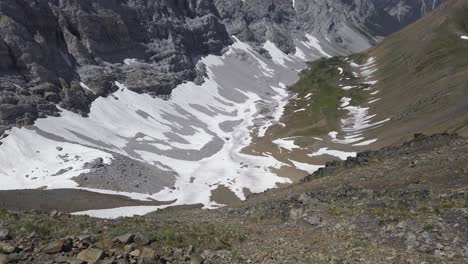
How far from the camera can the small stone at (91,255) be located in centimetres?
1357

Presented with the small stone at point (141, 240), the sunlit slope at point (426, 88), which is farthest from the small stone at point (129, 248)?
the sunlit slope at point (426, 88)

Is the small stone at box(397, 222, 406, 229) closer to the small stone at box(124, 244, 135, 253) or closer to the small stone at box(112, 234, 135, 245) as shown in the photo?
the small stone at box(124, 244, 135, 253)

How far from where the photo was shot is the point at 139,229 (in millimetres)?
19203

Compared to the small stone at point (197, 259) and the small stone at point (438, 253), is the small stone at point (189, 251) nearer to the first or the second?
the small stone at point (197, 259)

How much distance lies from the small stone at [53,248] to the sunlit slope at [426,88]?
191 ft

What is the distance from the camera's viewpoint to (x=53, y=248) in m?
14.2

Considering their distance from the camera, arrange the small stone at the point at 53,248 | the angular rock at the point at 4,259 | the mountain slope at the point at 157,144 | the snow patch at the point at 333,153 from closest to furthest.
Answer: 1. the angular rock at the point at 4,259
2. the small stone at the point at 53,248
3. the mountain slope at the point at 157,144
4. the snow patch at the point at 333,153

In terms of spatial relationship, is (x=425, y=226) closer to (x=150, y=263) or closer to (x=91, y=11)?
(x=150, y=263)

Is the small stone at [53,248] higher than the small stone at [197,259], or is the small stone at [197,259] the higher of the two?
the small stone at [53,248]

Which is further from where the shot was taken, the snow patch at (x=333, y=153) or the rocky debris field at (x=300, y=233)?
the snow patch at (x=333, y=153)

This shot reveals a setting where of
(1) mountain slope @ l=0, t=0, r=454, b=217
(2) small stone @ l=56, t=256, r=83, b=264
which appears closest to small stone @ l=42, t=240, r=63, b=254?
(2) small stone @ l=56, t=256, r=83, b=264

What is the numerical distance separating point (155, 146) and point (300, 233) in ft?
334

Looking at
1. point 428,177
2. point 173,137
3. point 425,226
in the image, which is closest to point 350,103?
point 173,137

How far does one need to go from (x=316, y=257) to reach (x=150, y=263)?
20.1 ft
